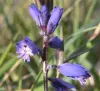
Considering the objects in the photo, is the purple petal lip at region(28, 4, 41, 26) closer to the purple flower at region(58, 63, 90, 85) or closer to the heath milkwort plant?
the heath milkwort plant

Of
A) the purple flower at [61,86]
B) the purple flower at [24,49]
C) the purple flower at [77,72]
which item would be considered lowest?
the purple flower at [61,86]

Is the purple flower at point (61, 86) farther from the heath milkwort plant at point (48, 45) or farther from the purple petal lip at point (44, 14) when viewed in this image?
the purple petal lip at point (44, 14)

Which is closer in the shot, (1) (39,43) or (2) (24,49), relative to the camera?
(2) (24,49)

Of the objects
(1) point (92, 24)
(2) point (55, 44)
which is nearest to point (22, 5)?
(1) point (92, 24)

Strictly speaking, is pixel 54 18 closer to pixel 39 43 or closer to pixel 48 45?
pixel 48 45

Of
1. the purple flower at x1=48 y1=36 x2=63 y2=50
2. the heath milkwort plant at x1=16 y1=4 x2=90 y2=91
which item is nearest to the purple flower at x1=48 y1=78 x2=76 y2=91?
the heath milkwort plant at x1=16 y1=4 x2=90 y2=91

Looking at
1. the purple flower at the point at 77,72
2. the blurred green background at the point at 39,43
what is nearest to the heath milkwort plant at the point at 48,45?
the purple flower at the point at 77,72

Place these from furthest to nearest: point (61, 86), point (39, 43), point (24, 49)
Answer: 1. point (39, 43)
2. point (61, 86)
3. point (24, 49)

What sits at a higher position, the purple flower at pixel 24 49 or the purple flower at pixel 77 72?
the purple flower at pixel 24 49

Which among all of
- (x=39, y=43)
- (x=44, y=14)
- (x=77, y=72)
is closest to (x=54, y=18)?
(x=44, y=14)
